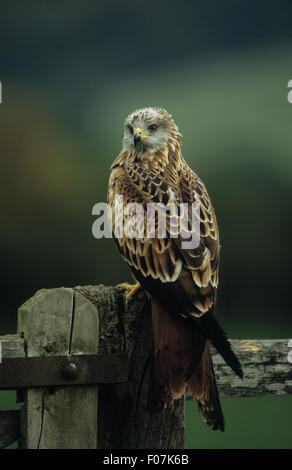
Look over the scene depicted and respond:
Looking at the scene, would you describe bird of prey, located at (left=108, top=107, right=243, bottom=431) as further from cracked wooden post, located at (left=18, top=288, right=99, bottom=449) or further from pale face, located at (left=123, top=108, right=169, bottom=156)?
cracked wooden post, located at (left=18, top=288, right=99, bottom=449)

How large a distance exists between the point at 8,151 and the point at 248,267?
6395 millimetres

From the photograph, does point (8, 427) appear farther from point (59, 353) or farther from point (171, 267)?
point (171, 267)

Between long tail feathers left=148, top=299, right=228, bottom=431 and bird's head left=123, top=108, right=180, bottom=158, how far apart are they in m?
1.37

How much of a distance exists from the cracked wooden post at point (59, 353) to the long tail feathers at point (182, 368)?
26cm

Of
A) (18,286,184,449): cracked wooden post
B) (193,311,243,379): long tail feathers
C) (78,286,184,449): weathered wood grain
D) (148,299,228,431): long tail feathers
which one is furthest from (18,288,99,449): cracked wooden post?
(193,311,243,379): long tail feathers

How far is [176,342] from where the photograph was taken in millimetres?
2562

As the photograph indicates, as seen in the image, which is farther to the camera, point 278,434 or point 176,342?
point 278,434

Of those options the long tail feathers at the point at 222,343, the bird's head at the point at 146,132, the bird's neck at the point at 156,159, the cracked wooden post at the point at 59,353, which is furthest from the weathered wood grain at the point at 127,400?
the bird's head at the point at 146,132

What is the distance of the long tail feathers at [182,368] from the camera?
8.03 ft

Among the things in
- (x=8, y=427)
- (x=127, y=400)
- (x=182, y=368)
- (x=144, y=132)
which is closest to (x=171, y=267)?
(x=182, y=368)

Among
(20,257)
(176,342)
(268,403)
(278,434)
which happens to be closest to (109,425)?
(176,342)
